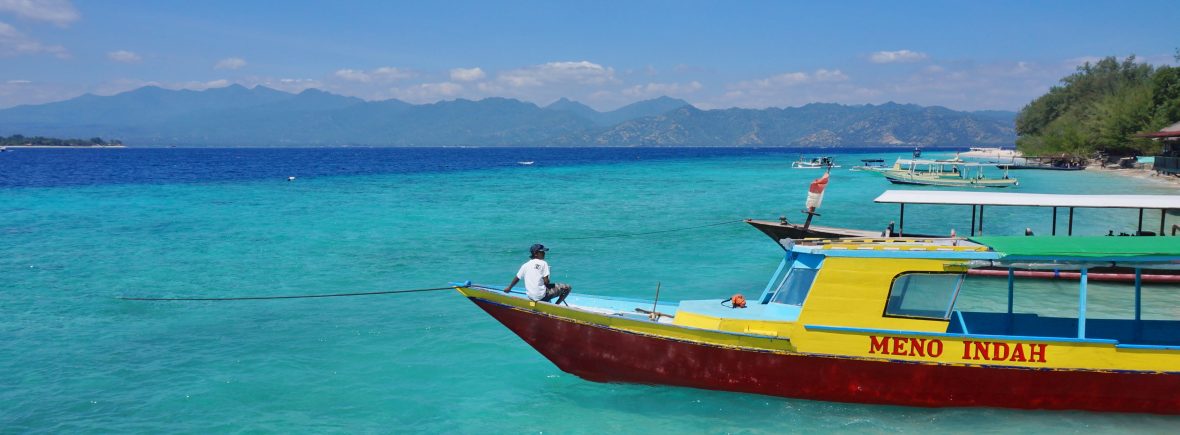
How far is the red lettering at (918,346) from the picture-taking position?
31.5 feet

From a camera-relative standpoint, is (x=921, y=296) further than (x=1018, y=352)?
Yes

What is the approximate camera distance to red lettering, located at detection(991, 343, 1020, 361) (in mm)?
9469

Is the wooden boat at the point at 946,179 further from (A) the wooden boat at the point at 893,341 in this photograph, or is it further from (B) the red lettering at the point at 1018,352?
(B) the red lettering at the point at 1018,352

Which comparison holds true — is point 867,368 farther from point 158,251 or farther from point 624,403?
point 158,251

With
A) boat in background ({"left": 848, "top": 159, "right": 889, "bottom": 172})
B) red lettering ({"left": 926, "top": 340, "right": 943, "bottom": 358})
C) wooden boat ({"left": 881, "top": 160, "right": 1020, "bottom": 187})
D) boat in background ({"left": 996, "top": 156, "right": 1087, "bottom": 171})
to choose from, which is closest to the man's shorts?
red lettering ({"left": 926, "top": 340, "right": 943, "bottom": 358})

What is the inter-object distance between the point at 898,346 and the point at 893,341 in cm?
9

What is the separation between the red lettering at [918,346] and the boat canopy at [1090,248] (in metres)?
1.43

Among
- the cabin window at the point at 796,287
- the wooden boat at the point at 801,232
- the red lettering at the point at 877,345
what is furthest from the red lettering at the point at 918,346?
the wooden boat at the point at 801,232

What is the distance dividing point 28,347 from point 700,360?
1224 centimetres

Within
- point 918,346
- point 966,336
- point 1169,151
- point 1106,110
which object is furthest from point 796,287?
point 1106,110

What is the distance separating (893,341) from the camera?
9.66m

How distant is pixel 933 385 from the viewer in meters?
9.87

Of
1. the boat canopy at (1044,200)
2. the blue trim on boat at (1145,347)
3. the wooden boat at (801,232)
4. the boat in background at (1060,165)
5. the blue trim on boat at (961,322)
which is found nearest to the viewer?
the blue trim on boat at (1145,347)

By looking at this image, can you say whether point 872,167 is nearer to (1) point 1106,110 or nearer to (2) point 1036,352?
(1) point 1106,110
